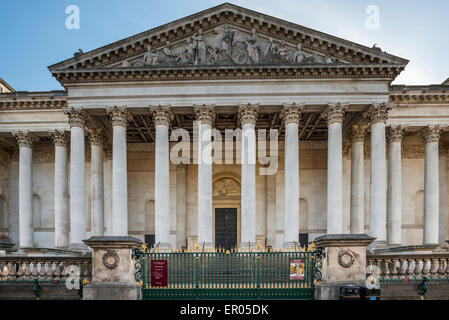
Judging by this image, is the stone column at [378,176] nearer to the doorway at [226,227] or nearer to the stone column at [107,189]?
the doorway at [226,227]

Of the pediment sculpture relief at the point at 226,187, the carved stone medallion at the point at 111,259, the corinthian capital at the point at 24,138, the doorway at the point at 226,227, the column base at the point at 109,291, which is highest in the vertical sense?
the corinthian capital at the point at 24,138

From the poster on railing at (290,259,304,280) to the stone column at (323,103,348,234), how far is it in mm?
11630

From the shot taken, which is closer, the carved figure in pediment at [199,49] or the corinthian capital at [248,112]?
the corinthian capital at [248,112]

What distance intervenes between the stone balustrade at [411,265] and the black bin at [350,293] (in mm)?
2221

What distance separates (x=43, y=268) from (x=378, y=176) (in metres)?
19.5

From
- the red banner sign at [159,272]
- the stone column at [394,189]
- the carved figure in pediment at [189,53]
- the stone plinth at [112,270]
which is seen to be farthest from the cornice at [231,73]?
the stone plinth at [112,270]

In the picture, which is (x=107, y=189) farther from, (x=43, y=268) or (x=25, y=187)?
(x=43, y=268)

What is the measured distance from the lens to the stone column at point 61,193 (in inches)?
1054

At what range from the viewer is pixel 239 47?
23.7 m

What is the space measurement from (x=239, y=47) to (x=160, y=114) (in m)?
6.66

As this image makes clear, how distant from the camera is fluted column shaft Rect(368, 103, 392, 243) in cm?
2328
